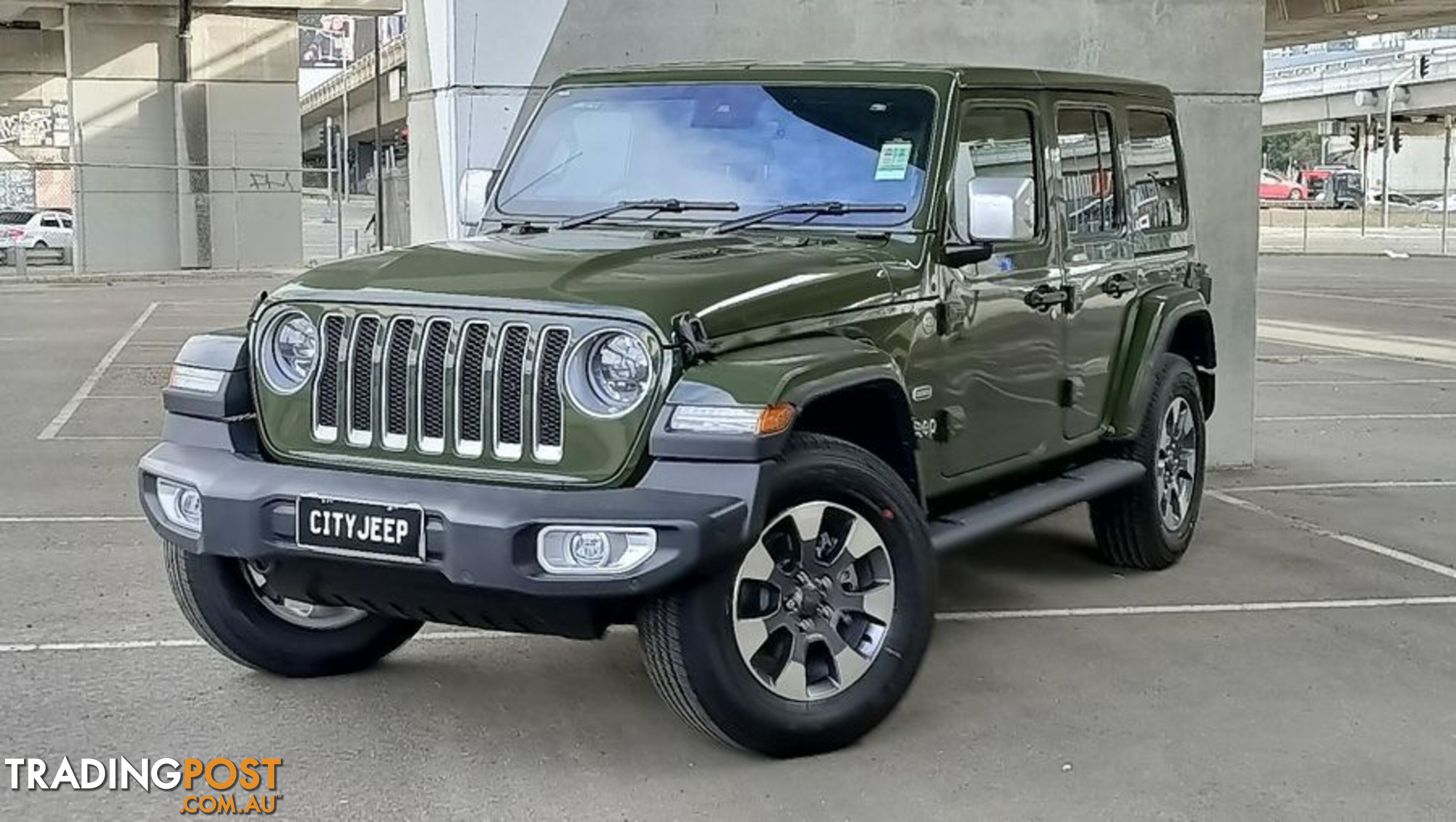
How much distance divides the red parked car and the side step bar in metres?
69.8

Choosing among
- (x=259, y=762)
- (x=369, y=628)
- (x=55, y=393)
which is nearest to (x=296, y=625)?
(x=369, y=628)

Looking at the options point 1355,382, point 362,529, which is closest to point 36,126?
point 1355,382

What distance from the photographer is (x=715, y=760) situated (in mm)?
5199

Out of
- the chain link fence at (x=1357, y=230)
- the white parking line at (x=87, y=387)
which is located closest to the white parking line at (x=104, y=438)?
the white parking line at (x=87, y=387)

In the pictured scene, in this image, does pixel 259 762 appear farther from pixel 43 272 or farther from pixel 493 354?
pixel 43 272

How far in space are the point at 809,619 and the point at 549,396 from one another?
103cm

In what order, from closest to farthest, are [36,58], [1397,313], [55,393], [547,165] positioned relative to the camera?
A: [547,165]
[55,393]
[1397,313]
[36,58]

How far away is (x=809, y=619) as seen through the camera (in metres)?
5.19

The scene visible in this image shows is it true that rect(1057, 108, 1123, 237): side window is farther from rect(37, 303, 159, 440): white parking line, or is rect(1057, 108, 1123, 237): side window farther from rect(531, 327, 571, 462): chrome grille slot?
rect(37, 303, 159, 440): white parking line

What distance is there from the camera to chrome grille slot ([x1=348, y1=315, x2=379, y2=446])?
16.9 feet

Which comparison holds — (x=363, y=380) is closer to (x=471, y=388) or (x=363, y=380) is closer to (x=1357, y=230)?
(x=471, y=388)

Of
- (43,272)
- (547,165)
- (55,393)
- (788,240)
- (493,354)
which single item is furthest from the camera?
(43,272)

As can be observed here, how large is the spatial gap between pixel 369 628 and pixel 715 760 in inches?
58.4

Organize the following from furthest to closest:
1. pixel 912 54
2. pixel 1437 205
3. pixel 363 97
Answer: pixel 1437 205, pixel 363 97, pixel 912 54
